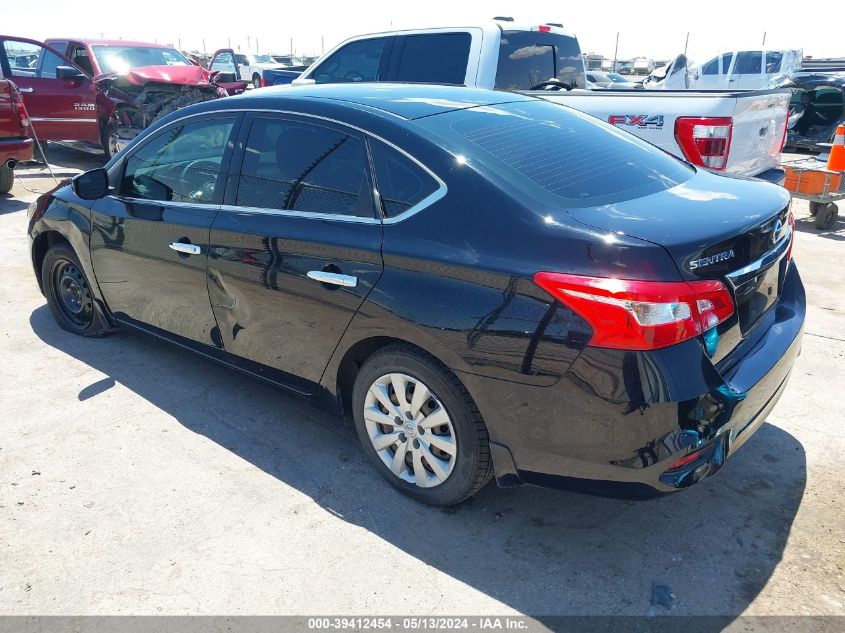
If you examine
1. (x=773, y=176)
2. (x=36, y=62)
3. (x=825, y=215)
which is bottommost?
(x=825, y=215)

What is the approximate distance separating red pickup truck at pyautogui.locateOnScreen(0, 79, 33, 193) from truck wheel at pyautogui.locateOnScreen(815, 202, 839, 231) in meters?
9.42

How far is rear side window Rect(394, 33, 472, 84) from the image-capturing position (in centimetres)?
668

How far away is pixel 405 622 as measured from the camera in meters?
2.46

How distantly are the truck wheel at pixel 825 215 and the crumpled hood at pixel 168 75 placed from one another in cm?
840

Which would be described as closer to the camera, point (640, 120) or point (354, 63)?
point (640, 120)

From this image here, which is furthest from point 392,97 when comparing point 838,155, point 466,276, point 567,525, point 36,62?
point 36,62

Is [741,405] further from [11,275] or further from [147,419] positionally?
[11,275]

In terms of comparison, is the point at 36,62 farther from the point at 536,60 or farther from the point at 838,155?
the point at 838,155

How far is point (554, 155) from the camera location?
3.02 meters

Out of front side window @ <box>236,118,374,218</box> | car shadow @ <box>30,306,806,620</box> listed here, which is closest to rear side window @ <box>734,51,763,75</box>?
car shadow @ <box>30,306,806,620</box>

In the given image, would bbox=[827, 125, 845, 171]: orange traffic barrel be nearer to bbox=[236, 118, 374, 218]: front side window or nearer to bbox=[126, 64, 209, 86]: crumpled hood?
bbox=[236, 118, 374, 218]: front side window

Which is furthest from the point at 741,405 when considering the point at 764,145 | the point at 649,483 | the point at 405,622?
the point at 764,145

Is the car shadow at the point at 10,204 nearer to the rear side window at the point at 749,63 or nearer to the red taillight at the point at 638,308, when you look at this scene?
the red taillight at the point at 638,308

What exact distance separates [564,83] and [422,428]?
5402 mm
